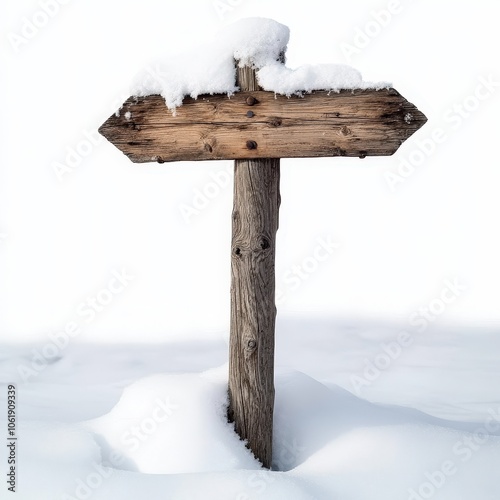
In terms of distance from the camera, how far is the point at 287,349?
30.1ft

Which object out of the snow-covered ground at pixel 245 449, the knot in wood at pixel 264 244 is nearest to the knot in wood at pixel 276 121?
the knot in wood at pixel 264 244

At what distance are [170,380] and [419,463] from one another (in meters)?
1.86

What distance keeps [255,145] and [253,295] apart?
3.18ft

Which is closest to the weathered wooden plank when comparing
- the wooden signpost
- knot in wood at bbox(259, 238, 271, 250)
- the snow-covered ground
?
the wooden signpost

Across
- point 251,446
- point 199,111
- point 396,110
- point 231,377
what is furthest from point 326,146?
point 251,446

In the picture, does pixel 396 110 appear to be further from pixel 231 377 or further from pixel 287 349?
pixel 287 349

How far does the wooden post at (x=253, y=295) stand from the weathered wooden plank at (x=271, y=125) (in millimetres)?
91

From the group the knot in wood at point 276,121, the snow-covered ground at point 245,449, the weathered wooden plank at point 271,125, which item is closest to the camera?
the snow-covered ground at point 245,449

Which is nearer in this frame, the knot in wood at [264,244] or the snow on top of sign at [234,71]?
the snow on top of sign at [234,71]

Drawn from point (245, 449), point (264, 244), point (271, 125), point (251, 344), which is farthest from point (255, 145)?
point (245, 449)

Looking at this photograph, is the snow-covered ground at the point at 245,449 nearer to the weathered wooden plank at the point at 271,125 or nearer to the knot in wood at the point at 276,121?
the weathered wooden plank at the point at 271,125

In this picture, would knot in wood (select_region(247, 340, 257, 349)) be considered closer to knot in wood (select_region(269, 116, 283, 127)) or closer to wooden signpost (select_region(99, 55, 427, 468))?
wooden signpost (select_region(99, 55, 427, 468))

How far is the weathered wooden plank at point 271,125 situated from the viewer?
387cm

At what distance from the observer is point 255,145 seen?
13.2 ft
